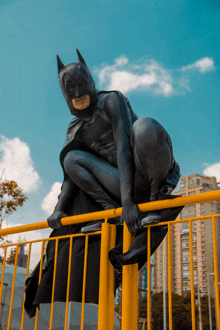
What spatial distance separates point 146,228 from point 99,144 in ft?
3.37

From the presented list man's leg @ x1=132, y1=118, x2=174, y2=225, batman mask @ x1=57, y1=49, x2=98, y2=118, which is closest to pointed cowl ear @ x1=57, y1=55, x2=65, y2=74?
batman mask @ x1=57, y1=49, x2=98, y2=118

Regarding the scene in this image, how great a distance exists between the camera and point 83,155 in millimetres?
3172

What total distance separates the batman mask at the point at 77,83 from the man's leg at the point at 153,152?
63 centimetres

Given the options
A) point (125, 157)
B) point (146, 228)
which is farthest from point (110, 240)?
point (125, 157)

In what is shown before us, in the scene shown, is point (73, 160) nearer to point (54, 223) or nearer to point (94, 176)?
point (94, 176)

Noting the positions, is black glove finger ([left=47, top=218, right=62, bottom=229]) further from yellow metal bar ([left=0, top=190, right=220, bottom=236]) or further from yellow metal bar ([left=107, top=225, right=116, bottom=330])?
yellow metal bar ([left=107, top=225, right=116, bottom=330])

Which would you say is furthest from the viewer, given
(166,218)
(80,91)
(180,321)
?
(180,321)

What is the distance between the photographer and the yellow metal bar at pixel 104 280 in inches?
94.0

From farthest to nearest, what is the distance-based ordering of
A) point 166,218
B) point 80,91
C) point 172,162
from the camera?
point 80,91 → point 172,162 → point 166,218

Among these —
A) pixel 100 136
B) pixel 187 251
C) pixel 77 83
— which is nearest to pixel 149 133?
pixel 100 136

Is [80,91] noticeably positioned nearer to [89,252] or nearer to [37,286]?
[89,252]

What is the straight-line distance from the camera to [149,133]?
8.38ft

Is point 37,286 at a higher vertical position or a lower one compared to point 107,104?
lower

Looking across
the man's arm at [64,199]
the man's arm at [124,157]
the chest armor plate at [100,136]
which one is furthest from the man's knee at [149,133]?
the man's arm at [64,199]
